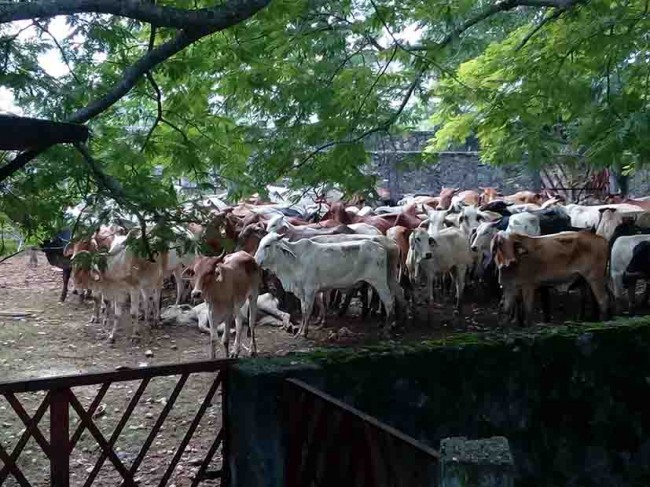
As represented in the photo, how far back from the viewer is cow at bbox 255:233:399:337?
397 inches

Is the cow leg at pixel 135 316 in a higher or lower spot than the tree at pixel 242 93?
lower

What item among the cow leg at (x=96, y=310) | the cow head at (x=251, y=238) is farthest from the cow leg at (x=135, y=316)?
the cow head at (x=251, y=238)

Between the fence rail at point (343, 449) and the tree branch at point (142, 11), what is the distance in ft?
6.49

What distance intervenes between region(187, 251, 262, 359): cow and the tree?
1.64 meters

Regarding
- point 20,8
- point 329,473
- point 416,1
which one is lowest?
point 329,473

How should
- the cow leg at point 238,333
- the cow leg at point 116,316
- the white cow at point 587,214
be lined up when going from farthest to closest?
the white cow at point 587,214, the cow leg at point 116,316, the cow leg at point 238,333

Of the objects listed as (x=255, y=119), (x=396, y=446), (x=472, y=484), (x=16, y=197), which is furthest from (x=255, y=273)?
(x=472, y=484)

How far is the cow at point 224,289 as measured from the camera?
29.3ft

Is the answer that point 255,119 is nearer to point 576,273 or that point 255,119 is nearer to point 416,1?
point 416,1

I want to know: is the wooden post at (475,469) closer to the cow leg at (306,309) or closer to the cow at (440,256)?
the cow leg at (306,309)

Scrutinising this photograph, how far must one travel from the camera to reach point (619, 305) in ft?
37.1

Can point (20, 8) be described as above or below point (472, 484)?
above

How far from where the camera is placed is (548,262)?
10359 mm

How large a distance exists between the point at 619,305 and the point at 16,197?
29.7 ft
